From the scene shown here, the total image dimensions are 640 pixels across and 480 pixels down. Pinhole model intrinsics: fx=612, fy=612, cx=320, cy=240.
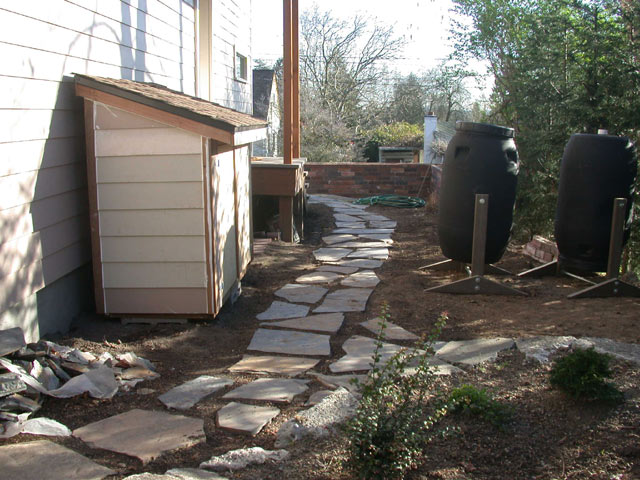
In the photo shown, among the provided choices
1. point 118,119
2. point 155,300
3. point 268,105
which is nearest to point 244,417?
point 155,300

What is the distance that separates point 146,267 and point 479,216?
9.38 ft

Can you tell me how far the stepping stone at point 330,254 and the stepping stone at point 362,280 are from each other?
787 mm

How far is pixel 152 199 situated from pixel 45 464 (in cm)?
224

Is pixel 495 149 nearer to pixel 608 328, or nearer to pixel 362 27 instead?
pixel 608 328

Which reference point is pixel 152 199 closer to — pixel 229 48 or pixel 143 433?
pixel 143 433

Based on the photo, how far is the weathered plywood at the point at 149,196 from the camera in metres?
4.27

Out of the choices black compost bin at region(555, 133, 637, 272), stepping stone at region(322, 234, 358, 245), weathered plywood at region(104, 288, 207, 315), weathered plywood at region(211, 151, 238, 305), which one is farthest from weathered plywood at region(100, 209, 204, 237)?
stepping stone at region(322, 234, 358, 245)

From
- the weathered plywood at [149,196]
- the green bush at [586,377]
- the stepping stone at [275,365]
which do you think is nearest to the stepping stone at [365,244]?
the weathered plywood at [149,196]

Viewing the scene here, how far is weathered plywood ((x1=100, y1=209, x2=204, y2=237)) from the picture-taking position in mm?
4297

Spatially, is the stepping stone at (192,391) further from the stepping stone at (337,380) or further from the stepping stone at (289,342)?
the stepping stone at (289,342)

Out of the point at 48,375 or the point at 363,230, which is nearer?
the point at 48,375

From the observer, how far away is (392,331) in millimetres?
4445

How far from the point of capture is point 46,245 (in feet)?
12.8

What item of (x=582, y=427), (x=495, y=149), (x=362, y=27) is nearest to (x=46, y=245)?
(x=582, y=427)
